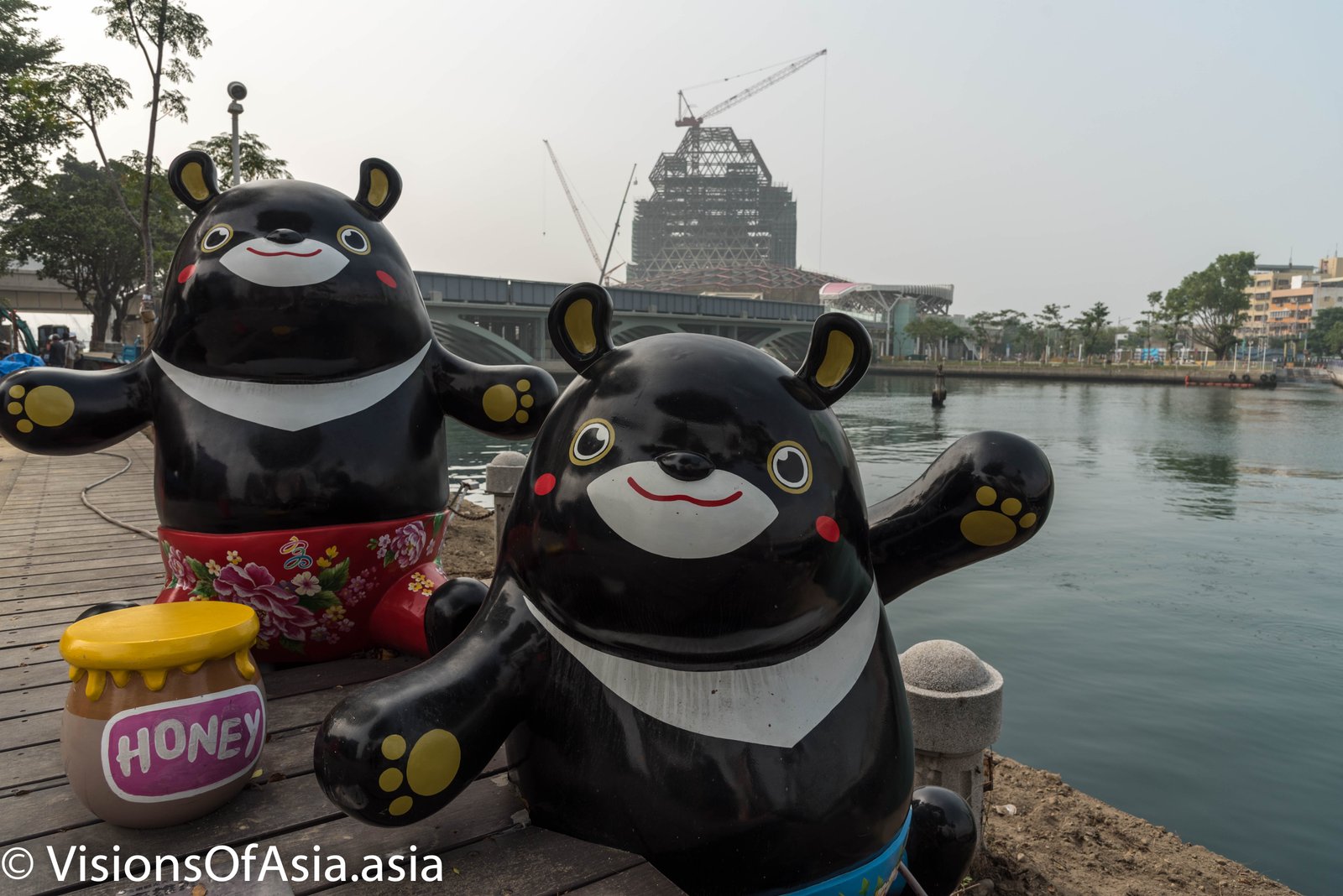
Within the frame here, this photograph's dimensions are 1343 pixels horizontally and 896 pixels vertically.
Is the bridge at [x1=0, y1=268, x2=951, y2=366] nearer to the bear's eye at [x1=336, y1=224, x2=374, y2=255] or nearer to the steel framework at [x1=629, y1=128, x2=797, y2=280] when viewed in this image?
the bear's eye at [x1=336, y1=224, x2=374, y2=255]

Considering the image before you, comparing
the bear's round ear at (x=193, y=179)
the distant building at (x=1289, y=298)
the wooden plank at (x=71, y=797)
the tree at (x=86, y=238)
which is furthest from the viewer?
the distant building at (x=1289, y=298)

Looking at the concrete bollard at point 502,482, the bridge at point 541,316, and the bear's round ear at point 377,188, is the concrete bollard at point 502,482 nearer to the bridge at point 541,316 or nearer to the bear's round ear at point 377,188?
the bear's round ear at point 377,188

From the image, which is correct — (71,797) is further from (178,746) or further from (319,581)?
(319,581)

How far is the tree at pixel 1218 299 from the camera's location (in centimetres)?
7062

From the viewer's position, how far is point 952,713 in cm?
326

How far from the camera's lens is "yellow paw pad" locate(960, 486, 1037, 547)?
226 centimetres

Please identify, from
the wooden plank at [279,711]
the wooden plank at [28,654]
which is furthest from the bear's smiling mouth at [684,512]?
the wooden plank at [28,654]

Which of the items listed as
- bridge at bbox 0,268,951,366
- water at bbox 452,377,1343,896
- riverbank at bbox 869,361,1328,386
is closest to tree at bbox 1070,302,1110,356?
riverbank at bbox 869,361,1328,386

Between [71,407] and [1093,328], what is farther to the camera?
[1093,328]

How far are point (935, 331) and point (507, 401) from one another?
92.5 metres

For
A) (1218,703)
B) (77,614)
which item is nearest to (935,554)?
(77,614)

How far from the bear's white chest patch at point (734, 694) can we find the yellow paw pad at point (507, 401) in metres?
1.45

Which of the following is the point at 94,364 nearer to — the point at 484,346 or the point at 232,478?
the point at 232,478

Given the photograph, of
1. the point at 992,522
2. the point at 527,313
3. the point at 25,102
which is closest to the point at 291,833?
the point at 992,522
